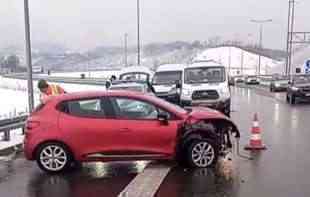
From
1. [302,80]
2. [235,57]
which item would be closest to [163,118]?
[302,80]

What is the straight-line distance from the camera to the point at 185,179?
25.2 ft

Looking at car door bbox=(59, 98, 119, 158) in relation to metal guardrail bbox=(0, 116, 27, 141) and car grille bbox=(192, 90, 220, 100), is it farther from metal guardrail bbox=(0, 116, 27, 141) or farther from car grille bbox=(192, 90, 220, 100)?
car grille bbox=(192, 90, 220, 100)

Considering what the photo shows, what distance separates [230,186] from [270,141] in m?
4.65

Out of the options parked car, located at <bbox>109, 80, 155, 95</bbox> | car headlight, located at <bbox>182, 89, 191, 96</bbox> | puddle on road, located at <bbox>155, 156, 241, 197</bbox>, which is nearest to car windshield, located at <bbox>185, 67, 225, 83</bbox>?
car headlight, located at <bbox>182, 89, 191, 96</bbox>

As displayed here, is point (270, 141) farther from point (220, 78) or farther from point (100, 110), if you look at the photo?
point (220, 78)

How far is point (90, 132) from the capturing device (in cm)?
821

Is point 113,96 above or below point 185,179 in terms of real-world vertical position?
above

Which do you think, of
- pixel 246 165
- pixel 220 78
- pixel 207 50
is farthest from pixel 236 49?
pixel 246 165

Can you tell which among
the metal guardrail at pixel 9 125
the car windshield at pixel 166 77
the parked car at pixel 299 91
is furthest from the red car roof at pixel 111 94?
the parked car at pixel 299 91

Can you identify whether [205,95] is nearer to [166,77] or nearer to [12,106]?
[166,77]

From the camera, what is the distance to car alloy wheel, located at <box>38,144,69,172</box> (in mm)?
8320

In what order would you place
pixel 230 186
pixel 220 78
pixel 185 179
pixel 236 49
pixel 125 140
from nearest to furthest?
pixel 230 186
pixel 185 179
pixel 125 140
pixel 220 78
pixel 236 49

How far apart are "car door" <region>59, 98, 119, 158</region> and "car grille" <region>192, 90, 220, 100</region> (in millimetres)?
9701

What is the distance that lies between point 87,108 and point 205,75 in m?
11.1
